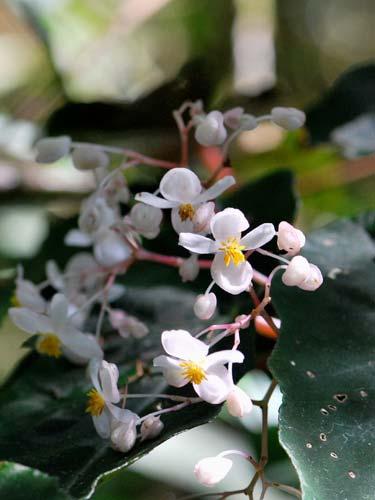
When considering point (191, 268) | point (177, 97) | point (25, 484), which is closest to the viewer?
point (25, 484)

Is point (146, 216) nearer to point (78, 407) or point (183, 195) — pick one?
point (183, 195)

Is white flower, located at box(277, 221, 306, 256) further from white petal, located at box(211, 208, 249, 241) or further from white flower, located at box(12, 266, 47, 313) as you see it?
white flower, located at box(12, 266, 47, 313)

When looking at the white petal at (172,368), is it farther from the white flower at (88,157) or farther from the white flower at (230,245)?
the white flower at (88,157)

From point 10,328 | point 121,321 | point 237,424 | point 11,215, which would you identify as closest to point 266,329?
point 121,321

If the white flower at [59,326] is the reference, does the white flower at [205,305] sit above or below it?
above

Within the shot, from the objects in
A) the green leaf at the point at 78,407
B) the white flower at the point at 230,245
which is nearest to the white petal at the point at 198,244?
the white flower at the point at 230,245

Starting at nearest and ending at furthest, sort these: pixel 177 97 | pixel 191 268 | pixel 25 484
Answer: pixel 25 484, pixel 191 268, pixel 177 97

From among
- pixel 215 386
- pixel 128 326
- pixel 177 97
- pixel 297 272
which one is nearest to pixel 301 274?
pixel 297 272

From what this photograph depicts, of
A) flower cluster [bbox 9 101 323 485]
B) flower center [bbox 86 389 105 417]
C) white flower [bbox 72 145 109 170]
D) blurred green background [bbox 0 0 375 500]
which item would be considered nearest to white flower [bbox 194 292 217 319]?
flower cluster [bbox 9 101 323 485]
